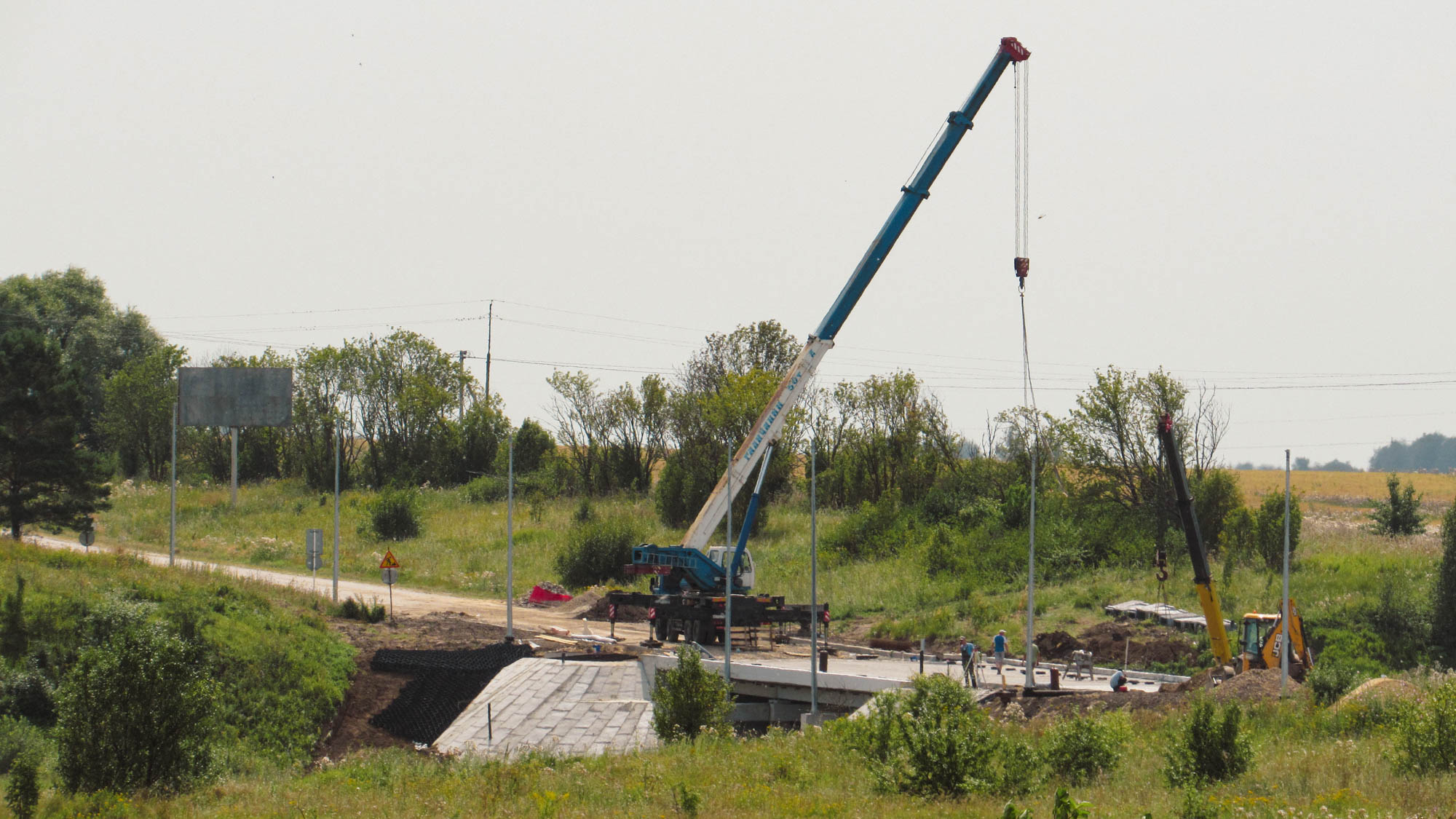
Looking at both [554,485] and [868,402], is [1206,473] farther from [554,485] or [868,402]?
[554,485]

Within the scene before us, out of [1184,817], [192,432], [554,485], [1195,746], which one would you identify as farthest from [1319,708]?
[192,432]

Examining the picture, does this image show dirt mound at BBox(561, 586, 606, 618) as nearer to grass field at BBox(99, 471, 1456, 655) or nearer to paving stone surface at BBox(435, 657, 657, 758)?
grass field at BBox(99, 471, 1456, 655)

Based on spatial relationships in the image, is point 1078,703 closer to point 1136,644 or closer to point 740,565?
point 1136,644

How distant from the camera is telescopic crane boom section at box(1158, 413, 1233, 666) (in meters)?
25.2

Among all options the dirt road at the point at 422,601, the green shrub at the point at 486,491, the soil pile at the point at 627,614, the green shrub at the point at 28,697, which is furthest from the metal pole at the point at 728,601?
the green shrub at the point at 486,491

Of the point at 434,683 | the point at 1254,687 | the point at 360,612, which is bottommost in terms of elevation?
the point at 434,683

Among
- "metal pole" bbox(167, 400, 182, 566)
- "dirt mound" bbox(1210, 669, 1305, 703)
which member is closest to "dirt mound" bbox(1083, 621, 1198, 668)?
"dirt mound" bbox(1210, 669, 1305, 703)

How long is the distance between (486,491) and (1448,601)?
48.9 meters

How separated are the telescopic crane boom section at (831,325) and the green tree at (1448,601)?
1672cm

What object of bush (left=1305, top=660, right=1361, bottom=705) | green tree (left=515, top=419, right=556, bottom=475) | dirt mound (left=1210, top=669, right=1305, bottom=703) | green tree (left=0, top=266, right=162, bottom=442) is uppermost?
green tree (left=0, top=266, right=162, bottom=442)

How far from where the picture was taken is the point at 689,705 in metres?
21.9

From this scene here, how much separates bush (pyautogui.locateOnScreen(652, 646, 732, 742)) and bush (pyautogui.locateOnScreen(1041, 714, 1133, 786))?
268 inches

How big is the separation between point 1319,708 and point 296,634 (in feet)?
80.3

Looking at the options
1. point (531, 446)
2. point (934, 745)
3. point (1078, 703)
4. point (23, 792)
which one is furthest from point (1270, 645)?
point (531, 446)
